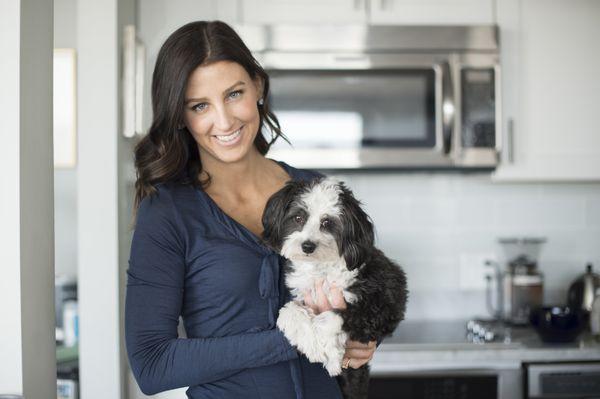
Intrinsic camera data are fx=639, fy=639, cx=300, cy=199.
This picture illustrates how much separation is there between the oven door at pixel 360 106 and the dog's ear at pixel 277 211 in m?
1.27

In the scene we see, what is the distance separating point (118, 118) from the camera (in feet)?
8.54

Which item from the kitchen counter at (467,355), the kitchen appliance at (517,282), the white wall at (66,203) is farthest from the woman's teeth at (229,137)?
the white wall at (66,203)

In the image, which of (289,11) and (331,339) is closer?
(331,339)

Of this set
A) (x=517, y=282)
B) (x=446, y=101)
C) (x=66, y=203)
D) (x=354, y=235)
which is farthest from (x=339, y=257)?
(x=66, y=203)

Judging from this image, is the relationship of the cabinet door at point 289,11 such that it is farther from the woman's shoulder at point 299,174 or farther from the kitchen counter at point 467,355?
the kitchen counter at point 467,355

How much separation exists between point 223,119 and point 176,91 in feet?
0.39

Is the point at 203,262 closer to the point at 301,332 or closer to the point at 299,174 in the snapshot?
the point at 301,332

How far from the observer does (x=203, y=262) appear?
1.39 metres

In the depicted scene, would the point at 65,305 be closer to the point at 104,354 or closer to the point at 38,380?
the point at 104,354

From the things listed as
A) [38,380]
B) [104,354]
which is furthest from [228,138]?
[104,354]

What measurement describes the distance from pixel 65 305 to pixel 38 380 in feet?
6.64

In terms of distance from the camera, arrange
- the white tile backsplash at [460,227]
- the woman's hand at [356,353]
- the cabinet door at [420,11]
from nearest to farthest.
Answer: the woman's hand at [356,353] < the cabinet door at [420,11] < the white tile backsplash at [460,227]

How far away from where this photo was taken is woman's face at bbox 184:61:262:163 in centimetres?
142

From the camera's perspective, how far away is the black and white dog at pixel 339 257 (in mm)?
1545
